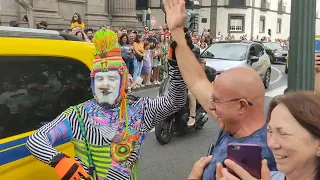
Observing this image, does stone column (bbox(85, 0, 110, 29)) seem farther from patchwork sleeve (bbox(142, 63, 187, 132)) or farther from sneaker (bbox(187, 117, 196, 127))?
patchwork sleeve (bbox(142, 63, 187, 132))

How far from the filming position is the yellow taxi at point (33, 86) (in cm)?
269

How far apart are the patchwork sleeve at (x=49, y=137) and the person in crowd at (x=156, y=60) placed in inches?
481

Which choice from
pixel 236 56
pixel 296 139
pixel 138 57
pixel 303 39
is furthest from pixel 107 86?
pixel 236 56

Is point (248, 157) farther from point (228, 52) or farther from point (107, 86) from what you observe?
point (228, 52)

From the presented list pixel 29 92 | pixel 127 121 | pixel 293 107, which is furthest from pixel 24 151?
pixel 293 107

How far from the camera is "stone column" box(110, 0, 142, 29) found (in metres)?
23.1

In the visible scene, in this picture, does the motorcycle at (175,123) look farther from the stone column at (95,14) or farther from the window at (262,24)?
the window at (262,24)

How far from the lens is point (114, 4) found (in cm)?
2350

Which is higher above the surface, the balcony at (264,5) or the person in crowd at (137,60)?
the balcony at (264,5)

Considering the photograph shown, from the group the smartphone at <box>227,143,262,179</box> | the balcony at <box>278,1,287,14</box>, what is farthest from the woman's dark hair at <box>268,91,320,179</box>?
the balcony at <box>278,1,287,14</box>

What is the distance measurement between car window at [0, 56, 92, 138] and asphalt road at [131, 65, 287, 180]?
2.77 meters

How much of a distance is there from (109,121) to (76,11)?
725 inches

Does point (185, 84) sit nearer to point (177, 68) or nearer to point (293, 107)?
point (177, 68)

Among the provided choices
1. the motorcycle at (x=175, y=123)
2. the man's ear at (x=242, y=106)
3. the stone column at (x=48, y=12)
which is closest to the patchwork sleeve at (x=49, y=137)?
the man's ear at (x=242, y=106)
